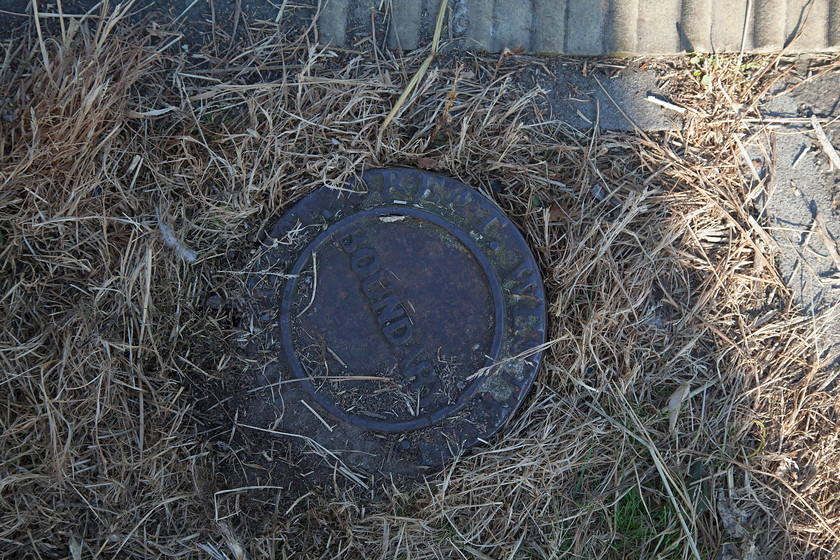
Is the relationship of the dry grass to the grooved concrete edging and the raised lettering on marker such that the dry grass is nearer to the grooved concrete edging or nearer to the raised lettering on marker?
the grooved concrete edging

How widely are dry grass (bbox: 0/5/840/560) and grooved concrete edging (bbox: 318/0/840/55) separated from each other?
161 millimetres

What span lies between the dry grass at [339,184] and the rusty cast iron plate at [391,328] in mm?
112

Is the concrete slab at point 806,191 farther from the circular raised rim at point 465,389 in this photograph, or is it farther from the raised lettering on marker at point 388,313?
the raised lettering on marker at point 388,313

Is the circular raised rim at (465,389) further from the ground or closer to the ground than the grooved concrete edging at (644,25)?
closer to the ground

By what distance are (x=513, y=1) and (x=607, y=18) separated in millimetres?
368

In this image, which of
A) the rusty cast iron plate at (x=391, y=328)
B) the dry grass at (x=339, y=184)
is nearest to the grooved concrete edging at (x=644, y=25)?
the dry grass at (x=339, y=184)

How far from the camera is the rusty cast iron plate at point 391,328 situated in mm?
1941

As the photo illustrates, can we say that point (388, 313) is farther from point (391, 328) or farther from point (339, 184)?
point (339, 184)

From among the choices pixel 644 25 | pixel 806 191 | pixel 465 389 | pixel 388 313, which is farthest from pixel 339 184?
pixel 806 191

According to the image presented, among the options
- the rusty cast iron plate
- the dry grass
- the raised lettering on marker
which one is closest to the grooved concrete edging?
the dry grass

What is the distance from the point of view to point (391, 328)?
6.35 feet

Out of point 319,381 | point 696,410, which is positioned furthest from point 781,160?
point 319,381

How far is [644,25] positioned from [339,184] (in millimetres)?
1325

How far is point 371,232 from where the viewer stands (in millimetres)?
1979
